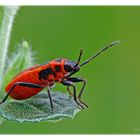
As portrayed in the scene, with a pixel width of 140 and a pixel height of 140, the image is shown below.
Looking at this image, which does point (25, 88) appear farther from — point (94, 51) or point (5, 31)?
point (94, 51)

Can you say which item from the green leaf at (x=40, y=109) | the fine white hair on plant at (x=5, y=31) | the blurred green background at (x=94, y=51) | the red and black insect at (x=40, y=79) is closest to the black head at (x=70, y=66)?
the red and black insect at (x=40, y=79)

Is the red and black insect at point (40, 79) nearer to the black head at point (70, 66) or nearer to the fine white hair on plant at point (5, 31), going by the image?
the black head at point (70, 66)

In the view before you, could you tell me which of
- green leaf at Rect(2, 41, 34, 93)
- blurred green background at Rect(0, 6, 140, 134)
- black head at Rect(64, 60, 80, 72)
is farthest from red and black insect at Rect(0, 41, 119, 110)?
blurred green background at Rect(0, 6, 140, 134)

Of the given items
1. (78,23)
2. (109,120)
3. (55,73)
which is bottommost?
(109,120)

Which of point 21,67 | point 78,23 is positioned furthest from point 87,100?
point 21,67

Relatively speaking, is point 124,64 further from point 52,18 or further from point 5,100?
point 5,100

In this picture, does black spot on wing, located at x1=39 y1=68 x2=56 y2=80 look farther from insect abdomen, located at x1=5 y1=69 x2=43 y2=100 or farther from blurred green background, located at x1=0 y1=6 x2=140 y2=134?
blurred green background, located at x1=0 y1=6 x2=140 y2=134

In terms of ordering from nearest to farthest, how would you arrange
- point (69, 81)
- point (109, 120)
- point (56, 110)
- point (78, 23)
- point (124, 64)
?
1. point (56, 110)
2. point (69, 81)
3. point (109, 120)
4. point (124, 64)
5. point (78, 23)
